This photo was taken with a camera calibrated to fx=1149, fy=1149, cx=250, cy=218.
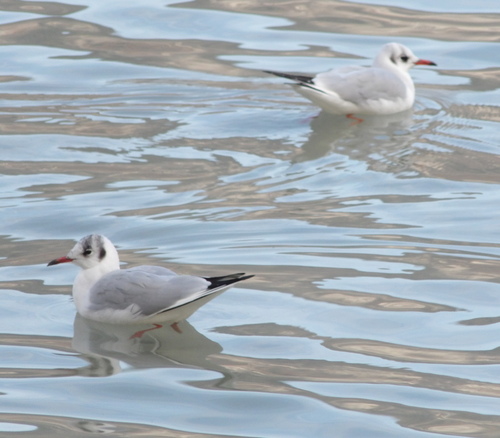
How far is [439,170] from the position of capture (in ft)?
33.7

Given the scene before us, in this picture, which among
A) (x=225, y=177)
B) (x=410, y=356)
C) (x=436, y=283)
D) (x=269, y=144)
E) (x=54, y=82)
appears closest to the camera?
(x=410, y=356)

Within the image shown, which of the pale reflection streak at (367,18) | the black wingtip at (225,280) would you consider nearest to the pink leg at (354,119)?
the pale reflection streak at (367,18)

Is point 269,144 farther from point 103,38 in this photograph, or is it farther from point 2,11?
point 2,11

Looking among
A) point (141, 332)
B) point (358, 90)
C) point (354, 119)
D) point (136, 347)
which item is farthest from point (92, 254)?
point (354, 119)

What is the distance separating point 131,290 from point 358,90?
5.44 meters

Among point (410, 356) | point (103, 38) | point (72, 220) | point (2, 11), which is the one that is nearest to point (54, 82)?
point (103, 38)

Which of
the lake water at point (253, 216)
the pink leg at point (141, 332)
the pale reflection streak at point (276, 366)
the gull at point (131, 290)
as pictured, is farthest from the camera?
the pink leg at point (141, 332)

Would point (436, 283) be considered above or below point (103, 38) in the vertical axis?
below

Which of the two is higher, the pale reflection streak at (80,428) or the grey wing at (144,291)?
the grey wing at (144,291)

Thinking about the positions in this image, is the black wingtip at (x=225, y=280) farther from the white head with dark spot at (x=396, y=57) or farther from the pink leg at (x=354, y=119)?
the white head with dark spot at (x=396, y=57)

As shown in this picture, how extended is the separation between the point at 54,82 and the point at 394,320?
6948 mm

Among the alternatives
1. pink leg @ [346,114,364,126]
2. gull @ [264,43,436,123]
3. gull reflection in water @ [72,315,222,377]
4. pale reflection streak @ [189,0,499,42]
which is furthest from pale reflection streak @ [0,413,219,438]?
pale reflection streak @ [189,0,499,42]

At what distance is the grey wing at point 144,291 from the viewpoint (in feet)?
22.2

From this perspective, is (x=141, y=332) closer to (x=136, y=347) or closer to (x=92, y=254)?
(x=136, y=347)
